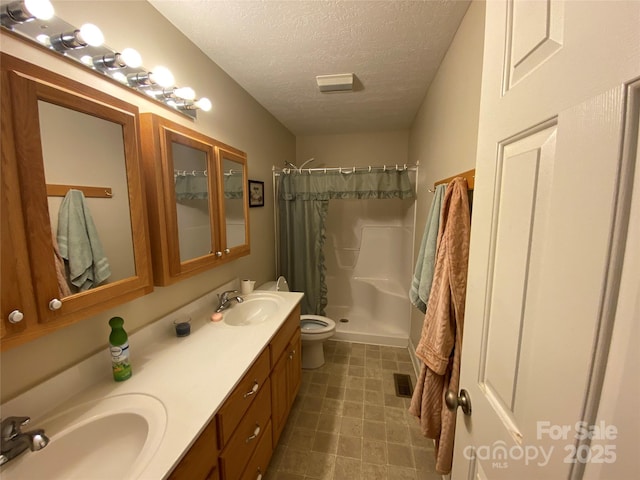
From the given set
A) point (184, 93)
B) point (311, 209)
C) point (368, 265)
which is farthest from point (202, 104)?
point (368, 265)

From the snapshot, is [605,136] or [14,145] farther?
[14,145]

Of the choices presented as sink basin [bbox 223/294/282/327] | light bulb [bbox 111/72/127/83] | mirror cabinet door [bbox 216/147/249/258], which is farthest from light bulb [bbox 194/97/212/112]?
sink basin [bbox 223/294/282/327]

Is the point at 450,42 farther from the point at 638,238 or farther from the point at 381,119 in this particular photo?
the point at 638,238

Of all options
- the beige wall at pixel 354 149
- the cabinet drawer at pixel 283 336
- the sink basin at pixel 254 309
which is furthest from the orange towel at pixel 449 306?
the beige wall at pixel 354 149

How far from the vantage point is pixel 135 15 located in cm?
112

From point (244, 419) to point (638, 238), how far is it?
1310 millimetres

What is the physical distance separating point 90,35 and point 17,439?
47.0 inches

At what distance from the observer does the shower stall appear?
3016 millimetres

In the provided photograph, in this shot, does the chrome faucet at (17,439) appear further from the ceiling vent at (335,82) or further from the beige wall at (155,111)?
the ceiling vent at (335,82)

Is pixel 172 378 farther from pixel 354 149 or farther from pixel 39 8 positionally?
pixel 354 149

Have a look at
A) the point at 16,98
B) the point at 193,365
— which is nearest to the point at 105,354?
the point at 193,365

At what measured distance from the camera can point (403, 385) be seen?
2230mm

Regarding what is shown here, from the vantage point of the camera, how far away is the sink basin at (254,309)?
5.66 ft

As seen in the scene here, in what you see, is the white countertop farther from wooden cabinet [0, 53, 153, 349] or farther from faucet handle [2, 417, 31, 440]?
wooden cabinet [0, 53, 153, 349]
